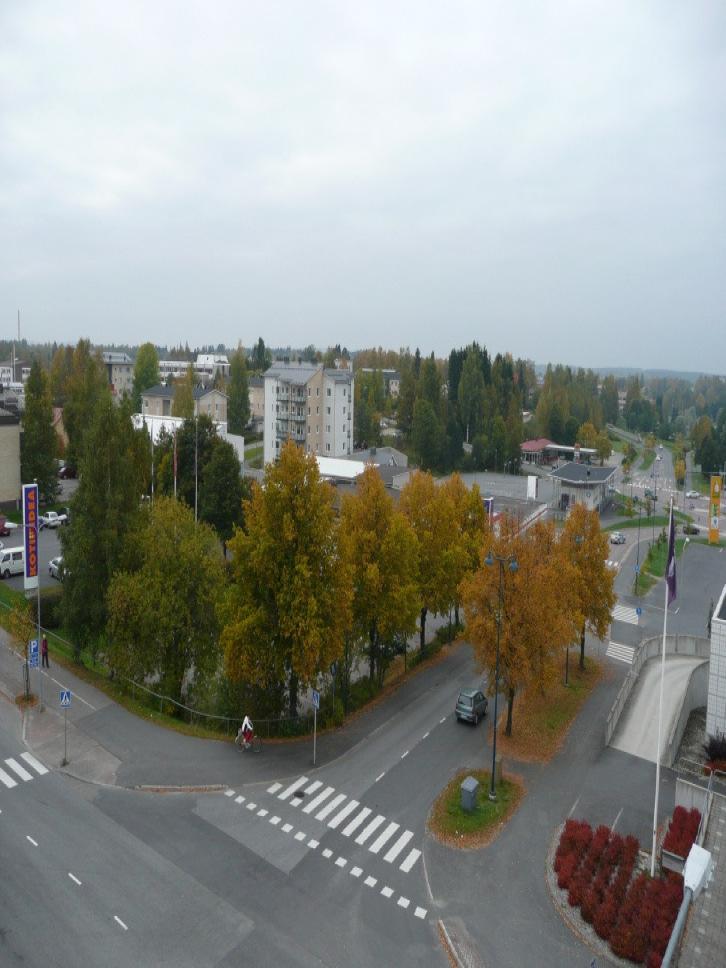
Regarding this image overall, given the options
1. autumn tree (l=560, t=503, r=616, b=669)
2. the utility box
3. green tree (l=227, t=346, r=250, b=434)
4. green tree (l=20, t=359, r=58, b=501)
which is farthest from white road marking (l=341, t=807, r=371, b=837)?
green tree (l=227, t=346, r=250, b=434)

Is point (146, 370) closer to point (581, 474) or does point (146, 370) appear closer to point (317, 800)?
point (581, 474)

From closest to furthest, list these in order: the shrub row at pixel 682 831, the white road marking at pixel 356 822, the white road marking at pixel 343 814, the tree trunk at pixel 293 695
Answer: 1. the shrub row at pixel 682 831
2. the white road marking at pixel 356 822
3. the white road marking at pixel 343 814
4. the tree trunk at pixel 293 695

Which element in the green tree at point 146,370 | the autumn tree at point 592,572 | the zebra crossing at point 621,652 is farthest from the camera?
the green tree at point 146,370

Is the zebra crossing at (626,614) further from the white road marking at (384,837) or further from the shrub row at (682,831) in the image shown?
the white road marking at (384,837)

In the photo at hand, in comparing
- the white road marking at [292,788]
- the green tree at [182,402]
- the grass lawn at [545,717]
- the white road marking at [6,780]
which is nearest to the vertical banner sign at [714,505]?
the grass lawn at [545,717]

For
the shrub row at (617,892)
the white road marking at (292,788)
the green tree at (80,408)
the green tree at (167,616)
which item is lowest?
the white road marking at (292,788)

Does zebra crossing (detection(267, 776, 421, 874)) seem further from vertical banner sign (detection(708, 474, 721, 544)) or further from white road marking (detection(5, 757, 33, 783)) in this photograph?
vertical banner sign (detection(708, 474, 721, 544))

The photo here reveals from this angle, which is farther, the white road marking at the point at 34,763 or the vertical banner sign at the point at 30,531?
the vertical banner sign at the point at 30,531

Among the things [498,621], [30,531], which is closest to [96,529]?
[30,531]
